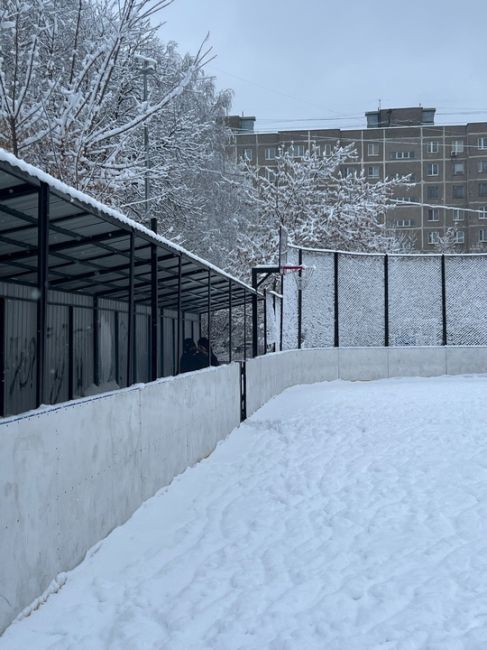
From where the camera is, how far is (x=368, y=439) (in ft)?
36.7

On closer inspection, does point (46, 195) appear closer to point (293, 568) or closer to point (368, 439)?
point (293, 568)

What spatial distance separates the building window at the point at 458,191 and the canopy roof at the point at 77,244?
62.8 meters

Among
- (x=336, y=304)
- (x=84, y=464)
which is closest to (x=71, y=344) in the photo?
(x=84, y=464)

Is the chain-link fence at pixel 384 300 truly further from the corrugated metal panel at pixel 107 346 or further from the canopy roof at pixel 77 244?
the corrugated metal panel at pixel 107 346

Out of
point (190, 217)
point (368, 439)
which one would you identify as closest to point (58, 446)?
point (368, 439)

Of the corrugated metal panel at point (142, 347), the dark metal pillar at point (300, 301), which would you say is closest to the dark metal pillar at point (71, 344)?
the corrugated metal panel at point (142, 347)

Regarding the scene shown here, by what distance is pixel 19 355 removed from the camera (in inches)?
455

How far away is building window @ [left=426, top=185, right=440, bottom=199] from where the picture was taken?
74.7 metres

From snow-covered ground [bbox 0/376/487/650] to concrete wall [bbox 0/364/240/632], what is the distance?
19 cm

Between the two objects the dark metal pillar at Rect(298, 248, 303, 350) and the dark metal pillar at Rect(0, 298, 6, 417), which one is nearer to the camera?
the dark metal pillar at Rect(0, 298, 6, 417)

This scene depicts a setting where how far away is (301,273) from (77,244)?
15.4 m

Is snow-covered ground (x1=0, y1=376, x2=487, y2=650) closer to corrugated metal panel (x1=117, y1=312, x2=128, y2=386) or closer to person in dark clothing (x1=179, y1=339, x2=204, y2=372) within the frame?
person in dark clothing (x1=179, y1=339, x2=204, y2=372)

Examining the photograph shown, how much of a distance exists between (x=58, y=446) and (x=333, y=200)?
34550 millimetres

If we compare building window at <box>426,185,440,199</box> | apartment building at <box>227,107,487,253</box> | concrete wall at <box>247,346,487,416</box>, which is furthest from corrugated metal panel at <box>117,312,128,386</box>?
building window at <box>426,185,440,199</box>
